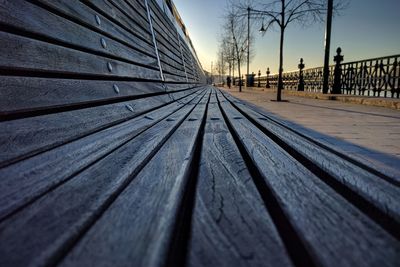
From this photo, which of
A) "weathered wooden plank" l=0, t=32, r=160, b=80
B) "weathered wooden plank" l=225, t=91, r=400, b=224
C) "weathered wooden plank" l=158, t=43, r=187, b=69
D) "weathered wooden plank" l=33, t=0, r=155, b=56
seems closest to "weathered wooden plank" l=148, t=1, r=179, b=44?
"weathered wooden plank" l=158, t=43, r=187, b=69

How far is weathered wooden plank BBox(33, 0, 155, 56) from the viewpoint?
4.67ft

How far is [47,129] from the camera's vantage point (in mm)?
1095

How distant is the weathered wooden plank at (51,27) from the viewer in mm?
1061

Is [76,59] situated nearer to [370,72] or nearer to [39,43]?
[39,43]

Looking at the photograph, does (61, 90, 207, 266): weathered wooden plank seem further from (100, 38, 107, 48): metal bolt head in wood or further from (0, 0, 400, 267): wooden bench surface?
(100, 38, 107, 48): metal bolt head in wood

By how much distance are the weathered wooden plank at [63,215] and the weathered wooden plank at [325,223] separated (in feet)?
1.20

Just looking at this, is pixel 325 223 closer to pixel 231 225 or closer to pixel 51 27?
pixel 231 225

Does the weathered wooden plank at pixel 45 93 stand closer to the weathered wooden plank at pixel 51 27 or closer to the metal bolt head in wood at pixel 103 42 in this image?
the weathered wooden plank at pixel 51 27

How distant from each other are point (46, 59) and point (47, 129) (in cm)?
37

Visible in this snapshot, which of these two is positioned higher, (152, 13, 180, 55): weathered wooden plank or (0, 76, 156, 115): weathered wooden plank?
(152, 13, 180, 55): weathered wooden plank

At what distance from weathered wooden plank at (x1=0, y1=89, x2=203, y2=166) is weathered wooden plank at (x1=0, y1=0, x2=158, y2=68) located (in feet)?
A: 1.32

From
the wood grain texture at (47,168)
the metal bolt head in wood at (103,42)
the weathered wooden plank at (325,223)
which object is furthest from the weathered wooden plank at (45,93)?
the weathered wooden plank at (325,223)

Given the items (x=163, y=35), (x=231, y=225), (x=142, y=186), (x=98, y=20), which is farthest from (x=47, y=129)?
(x=163, y=35)

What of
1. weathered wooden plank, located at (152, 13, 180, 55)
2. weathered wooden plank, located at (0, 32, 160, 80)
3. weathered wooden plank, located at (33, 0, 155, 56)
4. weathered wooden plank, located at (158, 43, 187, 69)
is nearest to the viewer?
weathered wooden plank, located at (0, 32, 160, 80)
